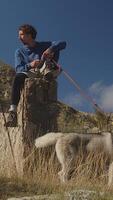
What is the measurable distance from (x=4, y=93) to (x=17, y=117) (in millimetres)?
21242

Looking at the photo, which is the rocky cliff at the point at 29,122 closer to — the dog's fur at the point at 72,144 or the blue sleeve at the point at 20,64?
the blue sleeve at the point at 20,64

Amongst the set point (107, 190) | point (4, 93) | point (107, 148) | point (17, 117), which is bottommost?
point (107, 190)

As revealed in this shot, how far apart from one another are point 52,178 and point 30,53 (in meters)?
2.66

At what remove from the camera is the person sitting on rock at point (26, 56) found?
959 centimetres

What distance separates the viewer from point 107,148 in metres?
9.01

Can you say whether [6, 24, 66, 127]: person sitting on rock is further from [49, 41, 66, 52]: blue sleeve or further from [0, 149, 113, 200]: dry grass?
[0, 149, 113, 200]: dry grass

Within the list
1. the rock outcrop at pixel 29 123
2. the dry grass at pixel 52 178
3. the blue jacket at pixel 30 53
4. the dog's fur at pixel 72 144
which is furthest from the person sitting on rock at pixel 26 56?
the dry grass at pixel 52 178

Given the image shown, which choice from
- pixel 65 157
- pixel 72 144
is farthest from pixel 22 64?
pixel 65 157

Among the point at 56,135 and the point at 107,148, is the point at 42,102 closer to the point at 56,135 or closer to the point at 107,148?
the point at 56,135

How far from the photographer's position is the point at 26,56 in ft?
31.9

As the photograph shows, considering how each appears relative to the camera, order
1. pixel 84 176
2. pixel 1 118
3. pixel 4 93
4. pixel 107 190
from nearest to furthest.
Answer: pixel 107 190 < pixel 84 176 < pixel 1 118 < pixel 4 93

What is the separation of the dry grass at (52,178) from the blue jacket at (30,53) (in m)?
1.60

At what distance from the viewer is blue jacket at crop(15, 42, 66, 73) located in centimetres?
960

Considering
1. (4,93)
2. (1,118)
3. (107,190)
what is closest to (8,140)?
(1,118)
